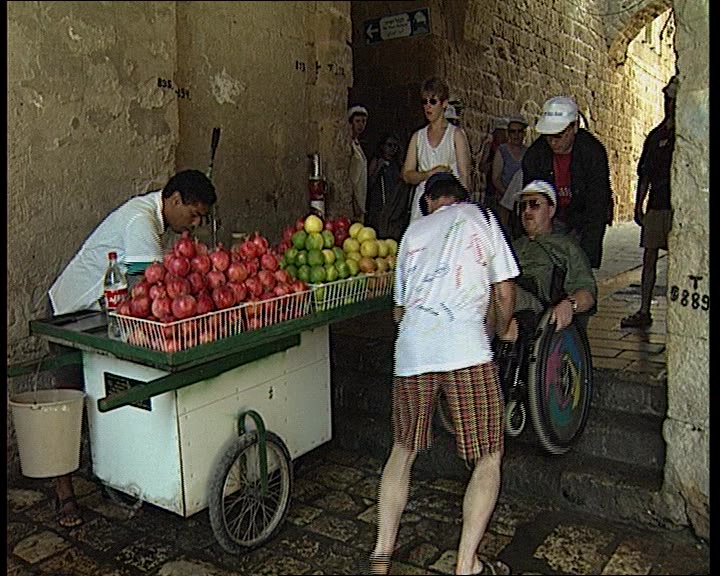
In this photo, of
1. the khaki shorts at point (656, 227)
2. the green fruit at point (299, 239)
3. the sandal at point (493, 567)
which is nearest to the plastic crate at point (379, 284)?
the green fruit at point (299, 239)

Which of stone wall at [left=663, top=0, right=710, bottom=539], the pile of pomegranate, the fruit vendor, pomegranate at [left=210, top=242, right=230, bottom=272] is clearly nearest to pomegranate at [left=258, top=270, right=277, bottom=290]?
the pile of pomegranate

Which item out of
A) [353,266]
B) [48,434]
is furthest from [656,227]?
[48,434]

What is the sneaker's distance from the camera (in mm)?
5359

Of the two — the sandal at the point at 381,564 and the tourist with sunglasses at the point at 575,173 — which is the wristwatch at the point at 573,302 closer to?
the tourist with sunglasses at the point at 575,173

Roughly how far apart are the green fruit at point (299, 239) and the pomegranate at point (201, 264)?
0.62 metres

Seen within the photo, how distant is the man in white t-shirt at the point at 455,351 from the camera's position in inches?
118

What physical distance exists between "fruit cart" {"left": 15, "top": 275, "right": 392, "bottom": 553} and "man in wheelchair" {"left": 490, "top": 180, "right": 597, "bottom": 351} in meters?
0.67

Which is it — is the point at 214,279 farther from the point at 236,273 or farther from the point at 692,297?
the point at 692,297

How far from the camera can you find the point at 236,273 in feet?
10.6

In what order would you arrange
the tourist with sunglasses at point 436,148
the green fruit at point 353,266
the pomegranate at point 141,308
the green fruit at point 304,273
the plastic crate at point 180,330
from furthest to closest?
the tourist with sunglasses at point 436,148
the green fruit at point 353,266
the green fruit at point 304,273
the pomegranate at point 141,308
the plastic crate at point 180,330

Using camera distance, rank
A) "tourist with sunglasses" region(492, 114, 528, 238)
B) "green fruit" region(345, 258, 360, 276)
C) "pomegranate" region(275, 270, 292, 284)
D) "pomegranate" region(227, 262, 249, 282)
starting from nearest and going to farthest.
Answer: "pomegranate" region(227, 262, 249, 282), "pomegranate" region(275, 270, 292, 284), "green fruit" region(345, 258, 360, 276), "tourist with sunglasses" region(492, 114, 528, 238)

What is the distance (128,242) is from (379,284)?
3.82 ft

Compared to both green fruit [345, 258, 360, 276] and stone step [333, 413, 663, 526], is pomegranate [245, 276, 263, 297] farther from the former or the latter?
stone step [333, 413, 663, 526]

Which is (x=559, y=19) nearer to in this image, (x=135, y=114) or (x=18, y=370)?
(x=135, y=114)
